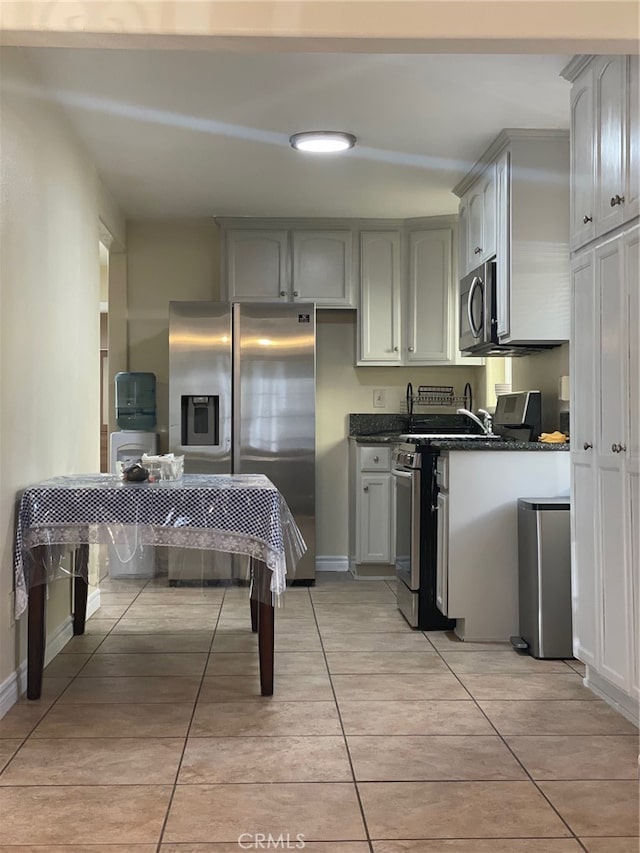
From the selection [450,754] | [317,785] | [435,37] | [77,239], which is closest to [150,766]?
[317,785]

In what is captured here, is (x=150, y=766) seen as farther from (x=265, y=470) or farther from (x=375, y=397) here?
(x=375, y=397)

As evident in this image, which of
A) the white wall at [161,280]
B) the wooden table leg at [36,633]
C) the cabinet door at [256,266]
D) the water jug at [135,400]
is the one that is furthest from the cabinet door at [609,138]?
the water jug at [135,400]

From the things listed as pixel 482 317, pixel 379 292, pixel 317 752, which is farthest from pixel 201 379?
pixel 317 752

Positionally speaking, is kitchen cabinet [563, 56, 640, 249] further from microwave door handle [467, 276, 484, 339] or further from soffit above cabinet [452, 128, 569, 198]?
microwave door handle [467, 276, 484, 339]

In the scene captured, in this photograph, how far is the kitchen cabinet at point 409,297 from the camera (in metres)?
5.90

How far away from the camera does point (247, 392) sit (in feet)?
18.3

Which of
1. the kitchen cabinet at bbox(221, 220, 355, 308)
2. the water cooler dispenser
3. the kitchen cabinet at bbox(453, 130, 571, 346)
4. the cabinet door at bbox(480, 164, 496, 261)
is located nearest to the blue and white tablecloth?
the kitchen cabinet at bbox(453, 130, 571, 346)

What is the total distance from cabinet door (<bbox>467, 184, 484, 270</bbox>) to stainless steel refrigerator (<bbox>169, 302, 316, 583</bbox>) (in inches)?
45.7

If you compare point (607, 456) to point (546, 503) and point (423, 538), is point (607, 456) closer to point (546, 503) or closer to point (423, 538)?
point (546, 503)

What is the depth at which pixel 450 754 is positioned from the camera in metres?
2.60

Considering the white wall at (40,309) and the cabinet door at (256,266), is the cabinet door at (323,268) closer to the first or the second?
the cabinet door at (256,266)

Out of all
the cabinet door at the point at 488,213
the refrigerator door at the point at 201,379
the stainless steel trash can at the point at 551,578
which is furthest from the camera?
the refrigerator door at the point at 201,379

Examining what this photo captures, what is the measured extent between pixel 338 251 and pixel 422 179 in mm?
1052

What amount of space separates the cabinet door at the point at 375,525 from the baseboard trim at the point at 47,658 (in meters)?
1.79
